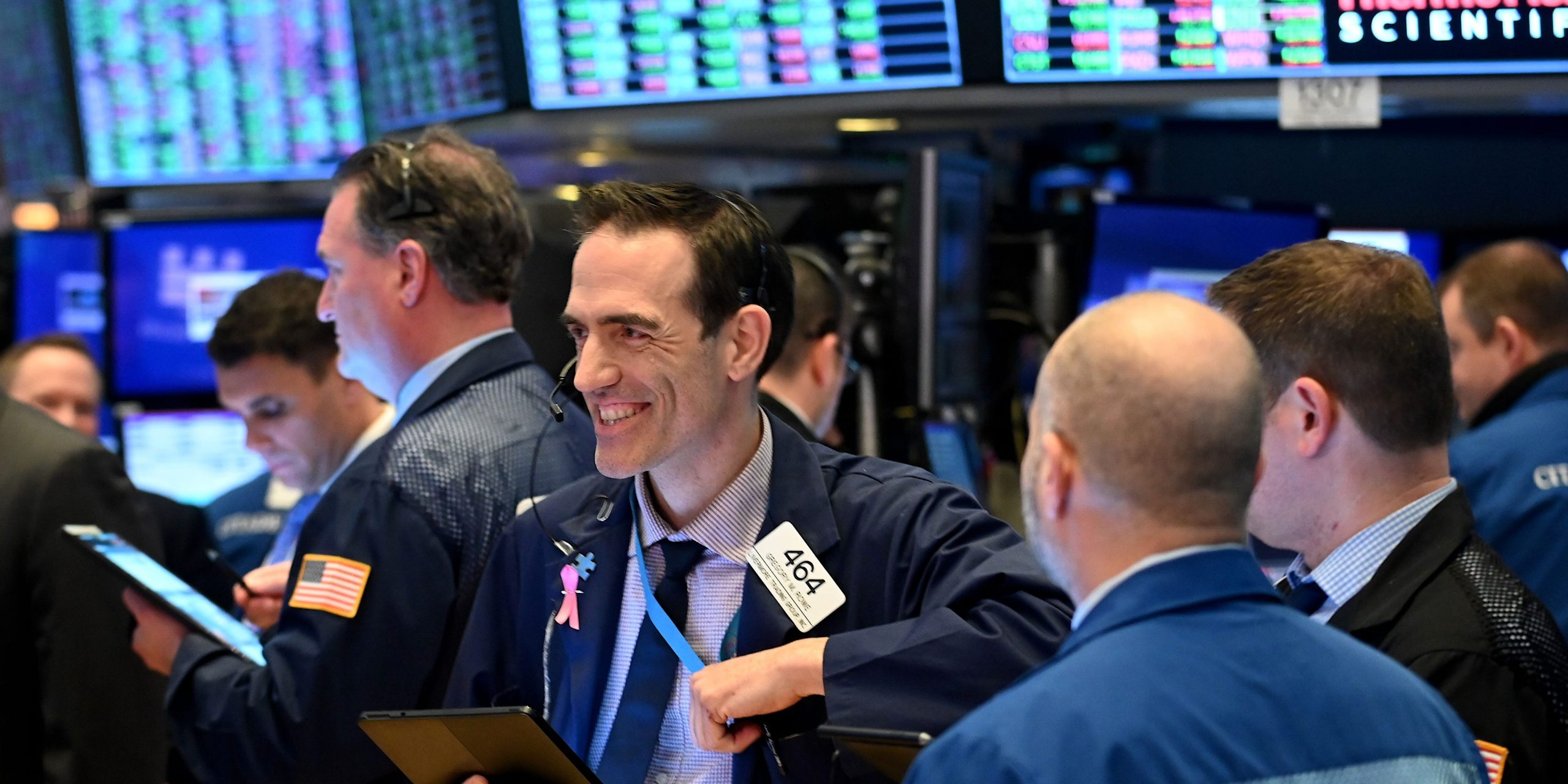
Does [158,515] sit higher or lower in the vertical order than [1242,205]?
lower

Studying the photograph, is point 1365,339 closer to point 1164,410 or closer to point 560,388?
point 1164,410

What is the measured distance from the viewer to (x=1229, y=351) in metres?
1.32

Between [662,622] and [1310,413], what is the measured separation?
2.65ft

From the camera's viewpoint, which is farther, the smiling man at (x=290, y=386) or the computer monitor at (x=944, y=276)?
the smiling man at (x=290, y=386)

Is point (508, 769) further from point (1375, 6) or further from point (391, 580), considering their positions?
point (1375, 6)

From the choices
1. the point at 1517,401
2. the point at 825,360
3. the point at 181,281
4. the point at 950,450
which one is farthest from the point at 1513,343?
the point at 181,281

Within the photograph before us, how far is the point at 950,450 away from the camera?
11.1ft

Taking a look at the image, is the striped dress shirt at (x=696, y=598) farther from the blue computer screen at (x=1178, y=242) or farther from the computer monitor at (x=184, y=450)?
the computer monitor at (x=184, y=450)

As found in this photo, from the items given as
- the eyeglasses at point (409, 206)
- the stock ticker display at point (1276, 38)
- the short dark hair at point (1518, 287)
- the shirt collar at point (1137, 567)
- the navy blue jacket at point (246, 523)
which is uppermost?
the stock ticker display at point (1276, 38)

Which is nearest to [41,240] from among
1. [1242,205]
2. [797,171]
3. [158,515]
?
[158,515]

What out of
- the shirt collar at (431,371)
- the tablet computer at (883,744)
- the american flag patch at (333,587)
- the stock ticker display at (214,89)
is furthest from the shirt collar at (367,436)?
the tablet computer at (883,744)

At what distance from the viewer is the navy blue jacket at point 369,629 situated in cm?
217

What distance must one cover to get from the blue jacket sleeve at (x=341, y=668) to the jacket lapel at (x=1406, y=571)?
1224 millimetres

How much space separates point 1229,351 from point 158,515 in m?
2.98
